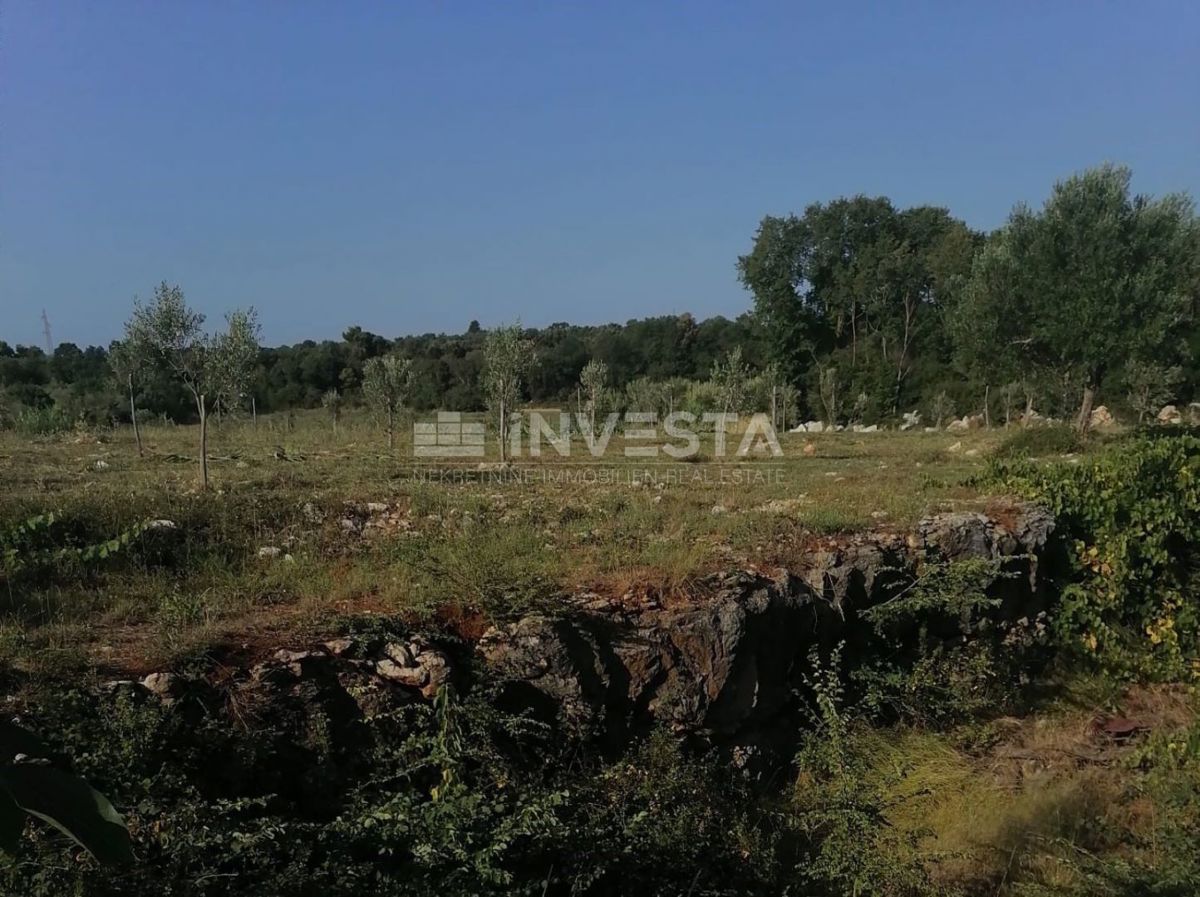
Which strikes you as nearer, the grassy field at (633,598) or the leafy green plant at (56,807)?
the leafy green plant at (56,807)

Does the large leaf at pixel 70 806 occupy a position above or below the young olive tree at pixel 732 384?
below

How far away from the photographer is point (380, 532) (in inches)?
298

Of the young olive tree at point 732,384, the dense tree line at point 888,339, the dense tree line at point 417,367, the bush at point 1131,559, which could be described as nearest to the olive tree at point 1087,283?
the dense tree line at point 888,339

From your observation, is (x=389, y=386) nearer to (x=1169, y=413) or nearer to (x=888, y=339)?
(x=1169, y=413)

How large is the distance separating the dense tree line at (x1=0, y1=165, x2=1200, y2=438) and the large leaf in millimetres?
16841

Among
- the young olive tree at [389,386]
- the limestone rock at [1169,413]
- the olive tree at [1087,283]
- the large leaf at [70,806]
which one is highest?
the olive tree at [1087,283]

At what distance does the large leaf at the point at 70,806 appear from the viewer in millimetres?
930

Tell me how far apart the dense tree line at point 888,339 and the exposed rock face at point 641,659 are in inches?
494

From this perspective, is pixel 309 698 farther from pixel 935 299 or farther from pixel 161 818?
pixel 935 299

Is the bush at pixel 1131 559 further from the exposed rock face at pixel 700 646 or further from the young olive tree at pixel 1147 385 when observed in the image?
the young olive tree at pixel 1147 385

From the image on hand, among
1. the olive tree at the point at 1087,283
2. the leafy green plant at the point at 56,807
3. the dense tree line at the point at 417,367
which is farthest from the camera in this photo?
the dense tree line at the point at 417,367

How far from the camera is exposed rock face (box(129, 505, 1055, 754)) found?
4297 millimetres

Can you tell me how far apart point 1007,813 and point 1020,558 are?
290cm

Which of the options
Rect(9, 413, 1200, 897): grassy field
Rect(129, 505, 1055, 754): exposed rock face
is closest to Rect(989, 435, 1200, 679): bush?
Rect(9, 413, 1200, 897): grassy field
